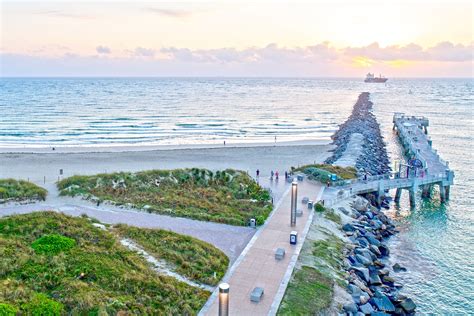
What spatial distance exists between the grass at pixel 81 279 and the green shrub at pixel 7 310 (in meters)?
0.03

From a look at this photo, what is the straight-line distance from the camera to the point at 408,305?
2008cm

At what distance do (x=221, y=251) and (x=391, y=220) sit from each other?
17.5m

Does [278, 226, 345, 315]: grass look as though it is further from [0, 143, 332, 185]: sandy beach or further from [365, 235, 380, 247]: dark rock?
[0, 143, 332, 185]: sandy beach

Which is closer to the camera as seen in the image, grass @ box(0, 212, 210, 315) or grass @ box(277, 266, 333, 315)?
grass @ box(0, 212, 210, 315)

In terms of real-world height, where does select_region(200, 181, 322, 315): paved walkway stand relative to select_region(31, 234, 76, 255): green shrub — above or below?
below

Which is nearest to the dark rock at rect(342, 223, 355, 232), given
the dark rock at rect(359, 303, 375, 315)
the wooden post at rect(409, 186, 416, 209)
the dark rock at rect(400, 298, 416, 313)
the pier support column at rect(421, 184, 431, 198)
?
the dark rock at rect(400, 298, 416, 313)

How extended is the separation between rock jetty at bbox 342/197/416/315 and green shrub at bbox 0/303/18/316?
1182 cm

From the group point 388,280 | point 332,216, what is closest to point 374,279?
point 388,280

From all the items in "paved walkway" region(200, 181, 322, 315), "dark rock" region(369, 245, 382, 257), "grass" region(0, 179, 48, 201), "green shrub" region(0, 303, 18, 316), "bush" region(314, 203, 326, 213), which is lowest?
"dark rock" region(369, 245, 382, 257)

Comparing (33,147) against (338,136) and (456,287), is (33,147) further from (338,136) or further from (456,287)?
(456,287)

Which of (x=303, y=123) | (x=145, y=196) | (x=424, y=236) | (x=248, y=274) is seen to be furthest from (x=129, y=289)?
(x=303, y=123)

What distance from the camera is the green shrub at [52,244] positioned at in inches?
742

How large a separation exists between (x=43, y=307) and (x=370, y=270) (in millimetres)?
15616

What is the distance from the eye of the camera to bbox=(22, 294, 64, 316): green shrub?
46.7 feet
